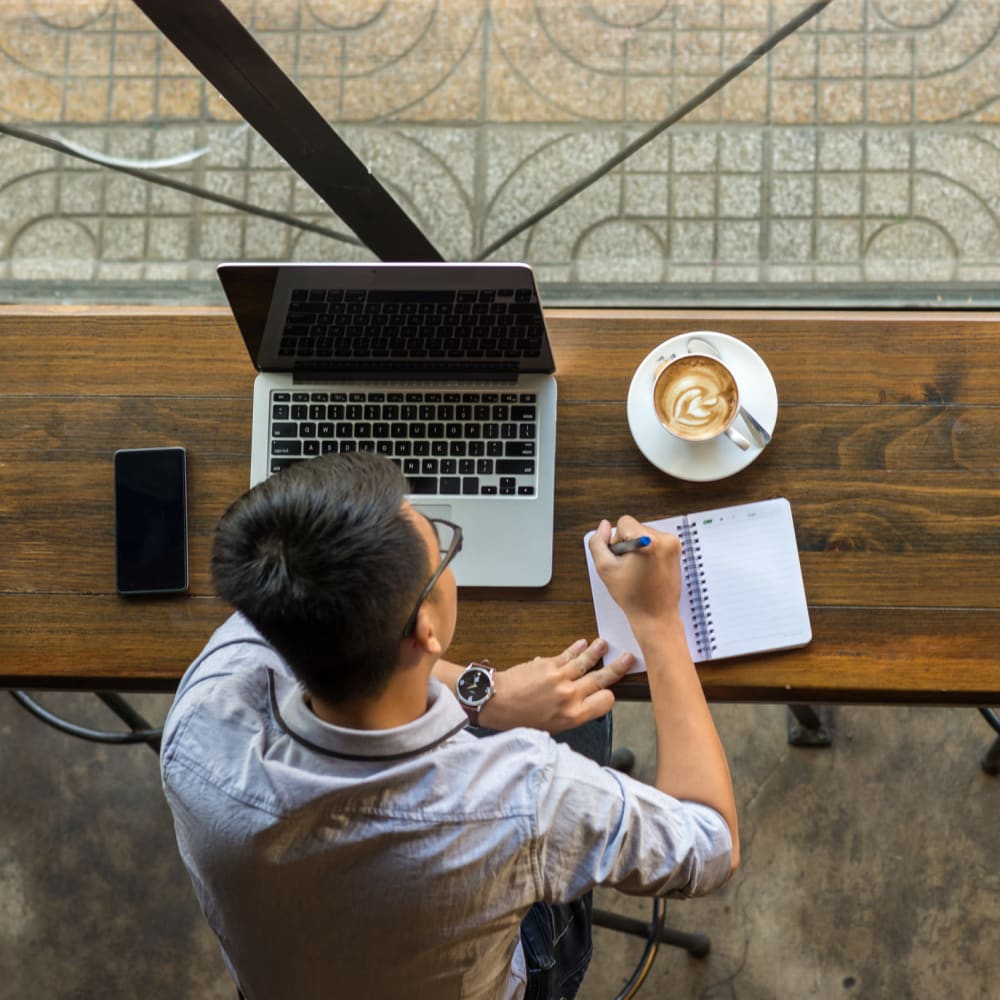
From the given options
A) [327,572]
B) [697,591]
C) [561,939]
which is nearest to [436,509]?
[697,591]

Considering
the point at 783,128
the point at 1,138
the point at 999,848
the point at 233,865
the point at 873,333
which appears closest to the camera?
the point at 233,865

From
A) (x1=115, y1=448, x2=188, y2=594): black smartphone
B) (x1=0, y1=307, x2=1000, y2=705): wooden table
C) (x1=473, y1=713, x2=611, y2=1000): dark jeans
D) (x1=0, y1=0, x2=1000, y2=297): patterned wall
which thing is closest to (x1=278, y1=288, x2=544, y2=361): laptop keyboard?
(x1=0, y1=307, x2=1000, y2=705): wooden table

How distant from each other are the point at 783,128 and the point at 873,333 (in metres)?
1.20

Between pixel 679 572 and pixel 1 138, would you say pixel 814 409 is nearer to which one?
pixel 679 572

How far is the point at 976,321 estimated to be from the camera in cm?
150

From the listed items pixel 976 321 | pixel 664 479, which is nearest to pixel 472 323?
pixel 664 479

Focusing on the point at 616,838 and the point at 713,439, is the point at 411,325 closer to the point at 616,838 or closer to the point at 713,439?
the point at 713,439

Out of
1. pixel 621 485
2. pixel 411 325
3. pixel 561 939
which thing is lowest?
pixel 561 939

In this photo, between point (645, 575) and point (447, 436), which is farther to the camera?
point (447, 436)

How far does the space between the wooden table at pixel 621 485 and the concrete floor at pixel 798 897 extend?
3.12ft

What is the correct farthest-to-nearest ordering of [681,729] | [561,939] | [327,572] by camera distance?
1. [561,939]
2. [681,729]
3. [327,572]

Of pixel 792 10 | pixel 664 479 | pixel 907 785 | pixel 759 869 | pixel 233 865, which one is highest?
pixel 792 10

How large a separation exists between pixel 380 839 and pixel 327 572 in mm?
286

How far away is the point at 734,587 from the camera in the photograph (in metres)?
1.44
